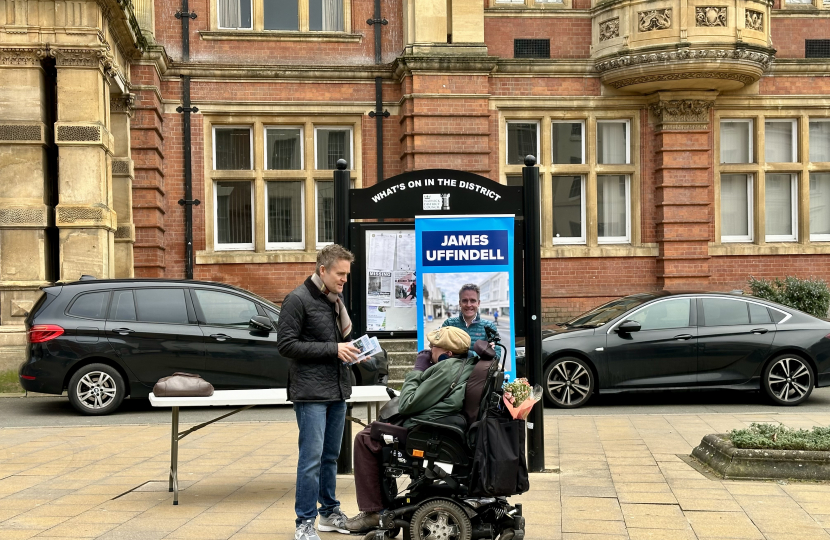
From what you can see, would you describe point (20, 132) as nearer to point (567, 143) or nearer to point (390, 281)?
point (390, 281)

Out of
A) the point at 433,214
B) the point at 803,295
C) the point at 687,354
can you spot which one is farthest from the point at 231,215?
the point at 433,214

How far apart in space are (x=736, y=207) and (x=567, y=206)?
11.5 feet

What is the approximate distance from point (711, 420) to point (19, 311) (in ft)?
33.5

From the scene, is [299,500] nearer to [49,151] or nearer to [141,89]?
[49,151]

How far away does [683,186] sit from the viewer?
65.1 ft

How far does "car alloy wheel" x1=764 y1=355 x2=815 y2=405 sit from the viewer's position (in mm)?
13242

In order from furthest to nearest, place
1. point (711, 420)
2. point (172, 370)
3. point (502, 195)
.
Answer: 1. point (172, 370)
2. point (711, 420)
3. point (502, 195)

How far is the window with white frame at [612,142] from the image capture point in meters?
20.5

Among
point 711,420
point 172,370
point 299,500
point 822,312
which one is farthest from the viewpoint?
point 822,312

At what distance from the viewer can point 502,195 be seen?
335 inches

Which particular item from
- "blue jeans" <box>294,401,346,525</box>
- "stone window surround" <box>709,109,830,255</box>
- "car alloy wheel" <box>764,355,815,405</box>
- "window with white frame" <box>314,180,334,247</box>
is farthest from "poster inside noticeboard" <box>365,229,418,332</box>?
"stone window surround" <box>709,109,830,255</box>

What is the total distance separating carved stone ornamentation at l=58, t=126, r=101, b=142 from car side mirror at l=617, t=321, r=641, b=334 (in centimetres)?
841

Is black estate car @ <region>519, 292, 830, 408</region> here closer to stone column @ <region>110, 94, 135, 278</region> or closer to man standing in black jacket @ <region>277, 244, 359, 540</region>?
man standing in black jacket @ <region>277, 244, 359, 540</region>

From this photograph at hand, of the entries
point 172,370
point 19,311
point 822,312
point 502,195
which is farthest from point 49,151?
point 822,312
